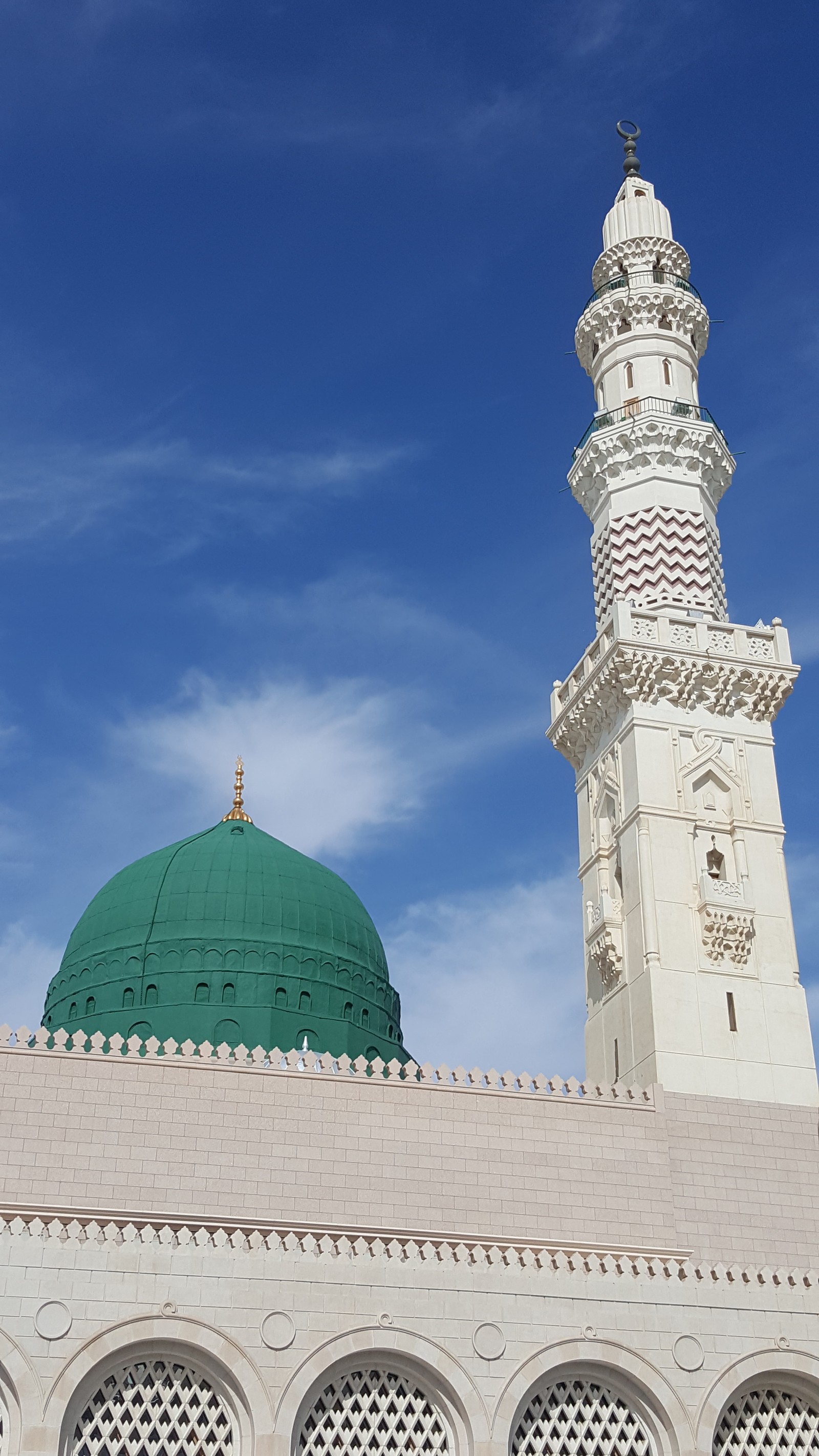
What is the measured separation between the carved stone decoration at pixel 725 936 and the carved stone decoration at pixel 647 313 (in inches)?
422

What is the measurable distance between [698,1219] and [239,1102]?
5.56 metres

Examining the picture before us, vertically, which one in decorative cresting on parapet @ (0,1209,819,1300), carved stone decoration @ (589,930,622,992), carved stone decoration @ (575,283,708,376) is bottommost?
decorative cresting on parapet @ (0,1209,819,1300)

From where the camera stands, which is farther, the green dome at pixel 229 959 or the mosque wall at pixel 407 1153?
the green dome at pixel 229 959

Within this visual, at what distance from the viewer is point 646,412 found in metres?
24.1

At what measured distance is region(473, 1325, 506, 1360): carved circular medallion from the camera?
15.0 meters

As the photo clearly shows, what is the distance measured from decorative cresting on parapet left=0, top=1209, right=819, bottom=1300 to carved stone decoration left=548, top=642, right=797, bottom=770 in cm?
779

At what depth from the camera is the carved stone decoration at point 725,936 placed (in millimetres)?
19656

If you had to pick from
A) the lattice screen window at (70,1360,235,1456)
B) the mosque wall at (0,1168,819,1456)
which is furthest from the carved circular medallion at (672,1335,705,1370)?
the lattice screen window at (70,1360,235,1456)

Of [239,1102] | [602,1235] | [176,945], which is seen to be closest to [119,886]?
[176,945]

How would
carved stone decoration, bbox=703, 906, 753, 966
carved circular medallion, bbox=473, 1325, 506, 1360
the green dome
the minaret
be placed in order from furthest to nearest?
the green dome
carved stone decoration, bbox=703, 906, 753, 966
the minaret
carved circular medallion, bbox=473, 1325, 506, 1360

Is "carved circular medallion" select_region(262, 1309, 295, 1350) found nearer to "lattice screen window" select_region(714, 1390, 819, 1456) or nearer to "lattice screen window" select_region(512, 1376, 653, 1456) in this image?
"lattice screen window" select_region(512, 1376, 653, 1456)

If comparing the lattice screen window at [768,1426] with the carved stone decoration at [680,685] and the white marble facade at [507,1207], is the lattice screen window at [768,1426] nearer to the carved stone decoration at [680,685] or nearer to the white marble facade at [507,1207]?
the white marble facade at [507,1207]

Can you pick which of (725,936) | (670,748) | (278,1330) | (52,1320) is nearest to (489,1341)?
(278,1330)

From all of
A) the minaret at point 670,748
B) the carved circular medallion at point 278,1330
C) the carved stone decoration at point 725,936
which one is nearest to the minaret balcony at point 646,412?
the minaret at point 670,748
